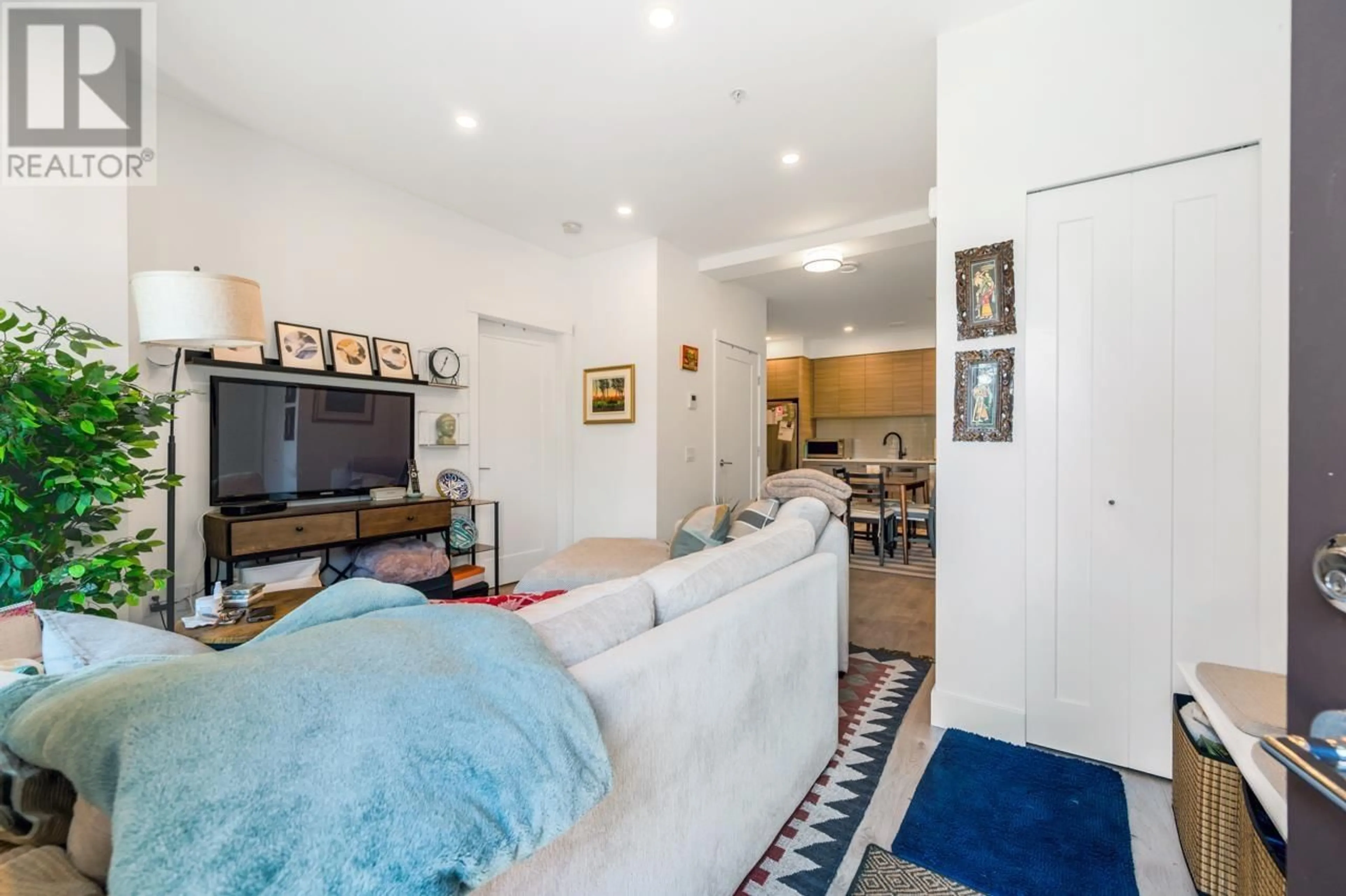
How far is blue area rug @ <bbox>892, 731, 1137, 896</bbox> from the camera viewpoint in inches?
55.2

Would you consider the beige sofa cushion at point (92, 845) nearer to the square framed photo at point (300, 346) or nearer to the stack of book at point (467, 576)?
the square framed photo at point (300, 346)

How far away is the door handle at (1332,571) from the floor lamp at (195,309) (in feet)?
9.09

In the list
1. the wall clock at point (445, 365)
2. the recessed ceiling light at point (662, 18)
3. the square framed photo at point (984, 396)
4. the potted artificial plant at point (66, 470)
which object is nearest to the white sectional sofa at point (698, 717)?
the square framed photo at point (984, 396)

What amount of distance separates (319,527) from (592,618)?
8.17 ft

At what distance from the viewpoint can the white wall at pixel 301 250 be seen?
8.64 feet

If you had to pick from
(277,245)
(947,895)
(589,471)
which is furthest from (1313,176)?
(589,471)

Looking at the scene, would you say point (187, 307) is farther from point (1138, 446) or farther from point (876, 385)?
point (876, 385)

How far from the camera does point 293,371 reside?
300 centimetres

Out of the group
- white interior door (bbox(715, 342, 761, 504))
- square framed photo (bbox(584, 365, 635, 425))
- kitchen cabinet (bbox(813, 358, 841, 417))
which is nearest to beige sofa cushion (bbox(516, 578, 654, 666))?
square framed photo (bbox(584, 365, 635, 425))

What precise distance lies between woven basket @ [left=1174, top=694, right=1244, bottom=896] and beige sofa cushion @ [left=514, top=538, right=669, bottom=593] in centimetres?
196

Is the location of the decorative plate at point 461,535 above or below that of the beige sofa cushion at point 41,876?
below

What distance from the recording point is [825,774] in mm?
1848

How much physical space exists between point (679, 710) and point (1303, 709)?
0.91 meters

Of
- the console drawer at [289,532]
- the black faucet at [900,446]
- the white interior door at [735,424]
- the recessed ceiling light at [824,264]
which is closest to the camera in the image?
the console drawer at [289,532]
